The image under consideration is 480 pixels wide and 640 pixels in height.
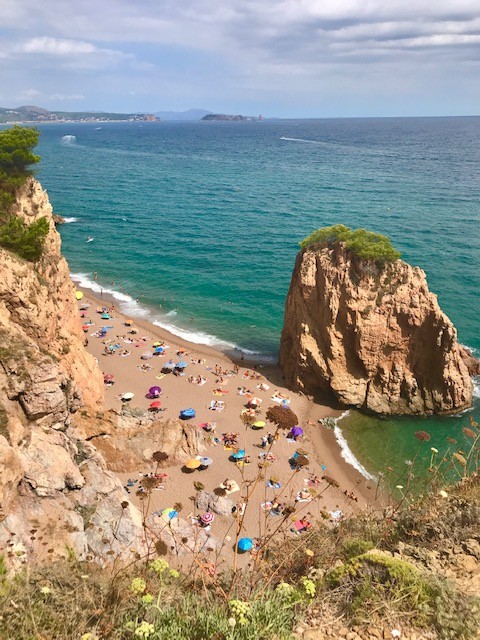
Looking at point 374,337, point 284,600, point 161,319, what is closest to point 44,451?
point 284,600

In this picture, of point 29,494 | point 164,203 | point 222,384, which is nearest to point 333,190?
point 164,203

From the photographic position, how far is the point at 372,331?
32.2m

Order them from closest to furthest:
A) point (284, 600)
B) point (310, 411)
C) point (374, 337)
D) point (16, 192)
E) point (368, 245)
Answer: point (284, 600) → point (16, 192) → point (368, 245) → point (374, 337) → point (310, 411)

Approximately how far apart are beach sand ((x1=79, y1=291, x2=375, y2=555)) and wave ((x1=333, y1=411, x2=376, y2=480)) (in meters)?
0.32

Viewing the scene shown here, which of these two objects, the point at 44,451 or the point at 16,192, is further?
the point at 16,192

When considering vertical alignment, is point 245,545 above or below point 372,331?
below

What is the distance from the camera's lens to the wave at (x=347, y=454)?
29578mm

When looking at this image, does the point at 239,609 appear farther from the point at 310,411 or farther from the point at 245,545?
the point at 310,411

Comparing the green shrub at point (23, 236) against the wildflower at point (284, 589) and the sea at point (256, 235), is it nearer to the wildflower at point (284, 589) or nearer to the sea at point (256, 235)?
the sea at point (256, 235)

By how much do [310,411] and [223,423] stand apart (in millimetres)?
7278

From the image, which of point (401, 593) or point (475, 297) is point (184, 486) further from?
point (475, 297)

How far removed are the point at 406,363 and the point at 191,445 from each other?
17.8 meters

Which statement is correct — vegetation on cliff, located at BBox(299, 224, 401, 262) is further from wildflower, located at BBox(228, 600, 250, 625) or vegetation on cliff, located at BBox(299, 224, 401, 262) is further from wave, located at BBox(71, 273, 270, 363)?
wildflower, located at BBox(228, 600, 250, 625)

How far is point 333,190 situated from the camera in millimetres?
96000
